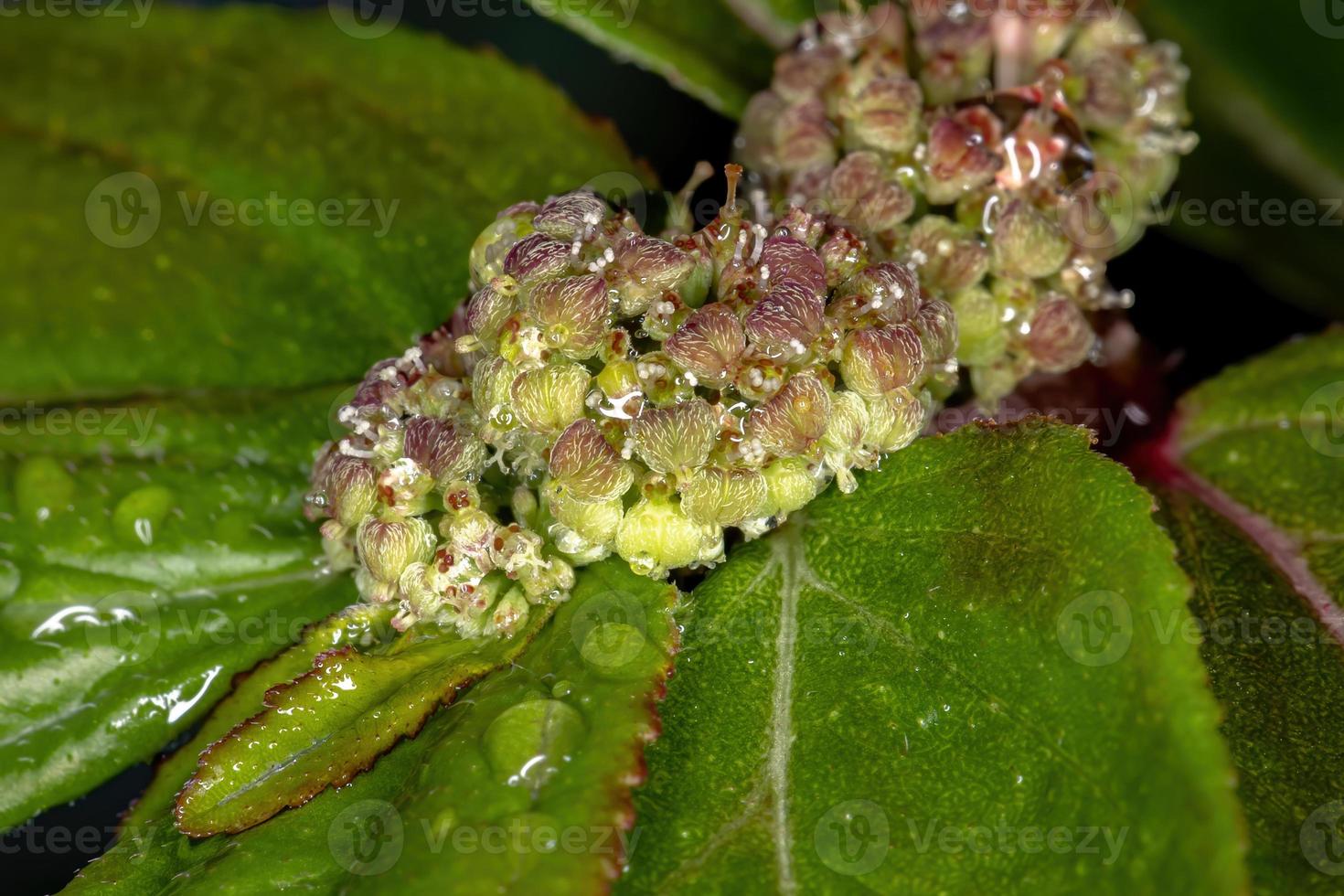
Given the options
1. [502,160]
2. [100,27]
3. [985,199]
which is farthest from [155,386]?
[985,199]

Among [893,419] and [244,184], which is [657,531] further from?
[244,184]

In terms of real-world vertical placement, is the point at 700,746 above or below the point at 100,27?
below

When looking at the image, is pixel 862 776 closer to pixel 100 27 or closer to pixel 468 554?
pixel 468 554

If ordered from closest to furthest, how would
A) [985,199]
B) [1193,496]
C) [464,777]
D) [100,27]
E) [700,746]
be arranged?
[464,777]
[700,746]
[985,199]
[1193,496]
[100,27]

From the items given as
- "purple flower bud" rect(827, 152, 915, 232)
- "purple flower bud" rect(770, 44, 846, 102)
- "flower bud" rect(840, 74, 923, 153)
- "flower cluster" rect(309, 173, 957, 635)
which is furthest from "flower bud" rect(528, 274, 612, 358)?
"purple flower bud" rect(770, 44, 846, 102)

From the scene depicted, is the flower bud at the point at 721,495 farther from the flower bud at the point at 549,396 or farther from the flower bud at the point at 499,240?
the flower bud at the point at 499,240

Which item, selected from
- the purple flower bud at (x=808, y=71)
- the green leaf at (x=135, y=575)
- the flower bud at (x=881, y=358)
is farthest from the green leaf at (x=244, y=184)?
the flower bud at (x=881, y=358)

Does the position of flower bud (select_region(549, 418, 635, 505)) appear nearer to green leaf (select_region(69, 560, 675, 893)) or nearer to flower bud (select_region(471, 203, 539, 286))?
green leaf (select_region(69, 560, 675, 893))
